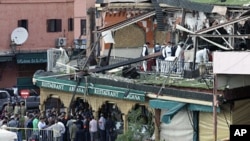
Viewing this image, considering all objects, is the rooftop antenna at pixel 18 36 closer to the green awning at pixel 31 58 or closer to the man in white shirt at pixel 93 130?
the green awning at pixel 31 58

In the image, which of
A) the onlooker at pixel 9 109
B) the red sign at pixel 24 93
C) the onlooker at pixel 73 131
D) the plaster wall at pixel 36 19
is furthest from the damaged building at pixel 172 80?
the plaster wall at pixel 36 19

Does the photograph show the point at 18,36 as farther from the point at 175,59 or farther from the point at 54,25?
the point at 175,59

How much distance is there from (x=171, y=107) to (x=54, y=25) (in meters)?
25.9

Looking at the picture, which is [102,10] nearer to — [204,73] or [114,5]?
[114,5]

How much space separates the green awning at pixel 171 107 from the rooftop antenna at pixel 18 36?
22.7m

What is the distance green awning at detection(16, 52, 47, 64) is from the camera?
2121 inches

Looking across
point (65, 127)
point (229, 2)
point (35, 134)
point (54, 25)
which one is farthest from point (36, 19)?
point (229, 2)

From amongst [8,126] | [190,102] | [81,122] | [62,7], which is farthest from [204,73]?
[62,7]

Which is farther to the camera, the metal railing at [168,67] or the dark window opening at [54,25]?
the dark window opening at [54,25]

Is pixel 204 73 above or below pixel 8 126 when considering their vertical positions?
above

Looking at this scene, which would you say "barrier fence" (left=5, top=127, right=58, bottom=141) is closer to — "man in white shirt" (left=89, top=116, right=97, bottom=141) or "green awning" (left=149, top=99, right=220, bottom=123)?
"man in white shirt" (left=89, top=116, right=97, bottom=141)

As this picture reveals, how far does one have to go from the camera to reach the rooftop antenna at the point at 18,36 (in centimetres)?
5331

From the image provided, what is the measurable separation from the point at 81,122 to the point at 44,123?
1290 mm

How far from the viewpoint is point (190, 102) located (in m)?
30.5
